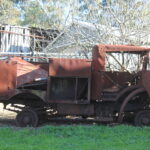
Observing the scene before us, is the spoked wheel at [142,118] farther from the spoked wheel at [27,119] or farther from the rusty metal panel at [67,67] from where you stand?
the spoked wheel at [27,119]

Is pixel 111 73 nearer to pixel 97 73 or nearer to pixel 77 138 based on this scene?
pixel 97 73

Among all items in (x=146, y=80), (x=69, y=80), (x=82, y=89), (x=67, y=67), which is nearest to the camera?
(x=146, y=80)

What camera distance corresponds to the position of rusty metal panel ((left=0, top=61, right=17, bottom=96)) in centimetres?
1131

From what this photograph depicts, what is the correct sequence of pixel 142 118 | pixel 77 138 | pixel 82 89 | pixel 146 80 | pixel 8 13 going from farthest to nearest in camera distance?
pixel 8 13, pixel 82 89, pixel 142 118, pixel 146 80, pixel 77 138

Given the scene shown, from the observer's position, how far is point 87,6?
14.9 metres

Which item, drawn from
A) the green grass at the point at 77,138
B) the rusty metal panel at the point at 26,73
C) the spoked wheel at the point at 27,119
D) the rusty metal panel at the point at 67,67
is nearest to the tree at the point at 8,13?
the rusty metal panel at the point at 26,73

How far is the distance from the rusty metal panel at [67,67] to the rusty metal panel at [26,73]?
762 millimetres

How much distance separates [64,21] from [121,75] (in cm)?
502

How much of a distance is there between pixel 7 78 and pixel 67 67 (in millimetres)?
1902

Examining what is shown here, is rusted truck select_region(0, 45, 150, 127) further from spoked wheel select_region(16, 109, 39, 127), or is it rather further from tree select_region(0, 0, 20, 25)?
tree select_region(0, 0, 20, 25)

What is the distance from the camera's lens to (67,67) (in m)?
11.0

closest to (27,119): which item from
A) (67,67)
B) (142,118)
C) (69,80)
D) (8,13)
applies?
(69,80)

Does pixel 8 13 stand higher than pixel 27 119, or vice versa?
pixel 8 13

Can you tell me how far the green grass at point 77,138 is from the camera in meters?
7.60
